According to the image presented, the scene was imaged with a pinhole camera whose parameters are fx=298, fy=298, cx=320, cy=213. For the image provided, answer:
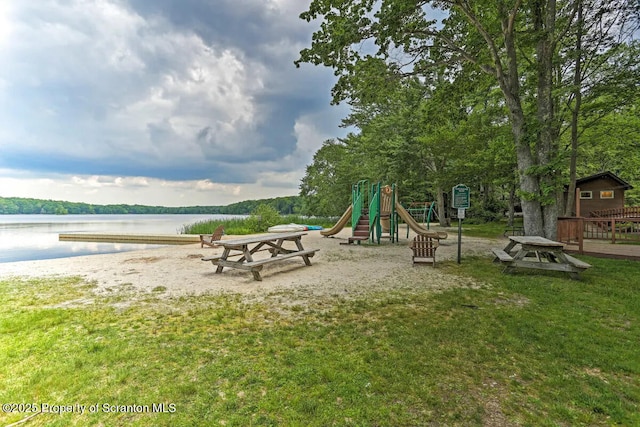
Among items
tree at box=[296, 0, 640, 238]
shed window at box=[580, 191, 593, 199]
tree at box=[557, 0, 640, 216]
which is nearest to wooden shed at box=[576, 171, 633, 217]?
shed window at box=[580, 191, 593, 199]

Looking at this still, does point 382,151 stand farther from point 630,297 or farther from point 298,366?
point 298,366

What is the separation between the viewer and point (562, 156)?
723cm

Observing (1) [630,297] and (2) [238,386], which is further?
(1) [630,297]

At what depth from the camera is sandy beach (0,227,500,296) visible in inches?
203

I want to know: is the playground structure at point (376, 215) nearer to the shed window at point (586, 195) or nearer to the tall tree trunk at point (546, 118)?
the tall tree trunk at point (546, 118)

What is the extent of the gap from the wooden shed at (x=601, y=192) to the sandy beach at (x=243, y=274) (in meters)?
13.7

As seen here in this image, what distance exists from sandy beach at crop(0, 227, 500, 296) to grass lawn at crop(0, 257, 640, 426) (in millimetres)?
811

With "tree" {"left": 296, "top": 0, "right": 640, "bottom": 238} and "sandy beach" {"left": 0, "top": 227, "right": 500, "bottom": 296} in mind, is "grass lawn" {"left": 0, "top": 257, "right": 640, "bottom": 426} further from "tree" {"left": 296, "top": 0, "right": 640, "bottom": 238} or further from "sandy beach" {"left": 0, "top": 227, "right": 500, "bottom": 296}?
"tree" {"left": 296, "top": 0, "right": 640, "bottom": 238}

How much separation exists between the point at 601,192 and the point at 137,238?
82.1ft

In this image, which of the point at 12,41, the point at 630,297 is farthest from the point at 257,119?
the point at 630,297

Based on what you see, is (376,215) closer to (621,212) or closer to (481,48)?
(481,48)

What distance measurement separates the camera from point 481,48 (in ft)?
28.1

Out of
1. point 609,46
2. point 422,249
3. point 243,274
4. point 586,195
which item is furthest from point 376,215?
point 586,195

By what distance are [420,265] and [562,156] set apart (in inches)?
172
